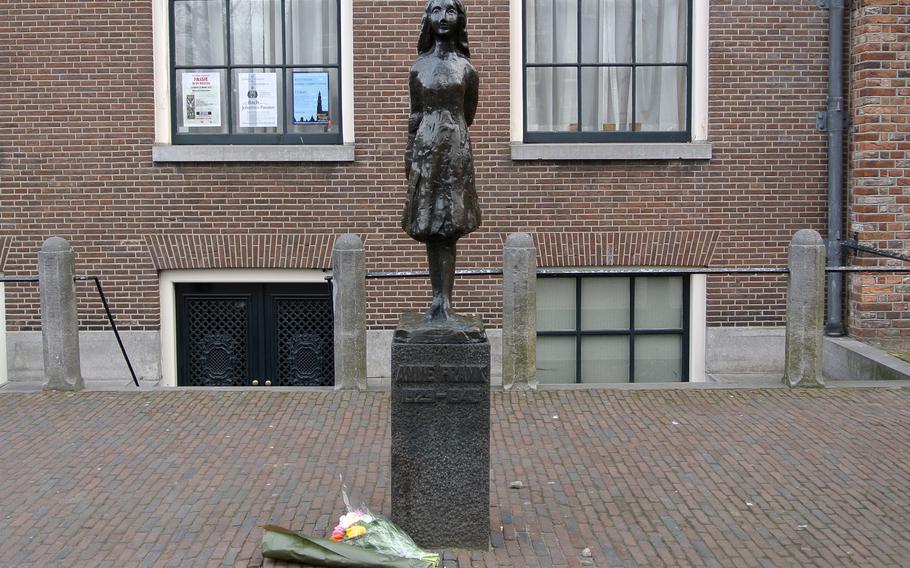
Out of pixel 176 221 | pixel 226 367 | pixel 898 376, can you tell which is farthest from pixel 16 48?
pixel 898 376

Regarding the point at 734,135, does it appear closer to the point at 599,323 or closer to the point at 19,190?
the point at 599,323

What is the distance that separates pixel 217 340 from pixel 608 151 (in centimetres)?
509

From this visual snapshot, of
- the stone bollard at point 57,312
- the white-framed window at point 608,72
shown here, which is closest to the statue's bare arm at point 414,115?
the stone bollard at point 57,312

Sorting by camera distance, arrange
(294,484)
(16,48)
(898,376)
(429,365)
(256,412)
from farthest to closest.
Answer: (16,48) < (898,376) < (256,412) < (294,484) < (429,365)

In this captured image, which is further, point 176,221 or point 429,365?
point 176,221

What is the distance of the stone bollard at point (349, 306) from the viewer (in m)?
8.38

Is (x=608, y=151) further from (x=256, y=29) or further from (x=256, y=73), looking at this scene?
(x=256, y=29)

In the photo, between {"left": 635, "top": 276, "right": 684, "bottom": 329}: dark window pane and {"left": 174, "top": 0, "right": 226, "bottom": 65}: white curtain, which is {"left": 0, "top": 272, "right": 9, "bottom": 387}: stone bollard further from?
{"left": 635, "top": 276, "right": 684, "bottom": 329}: dark window pane

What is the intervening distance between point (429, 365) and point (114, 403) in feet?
14.0

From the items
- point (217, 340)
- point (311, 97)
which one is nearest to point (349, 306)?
point (217, 340)

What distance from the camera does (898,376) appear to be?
882 cm

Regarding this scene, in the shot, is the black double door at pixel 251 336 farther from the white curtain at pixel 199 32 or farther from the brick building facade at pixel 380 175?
the white curtain at pixel 199 32

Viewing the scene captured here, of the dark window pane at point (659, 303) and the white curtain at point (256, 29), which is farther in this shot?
the dark window pane at point (659, 303)

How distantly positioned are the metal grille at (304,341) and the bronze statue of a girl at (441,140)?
5.70 metres
